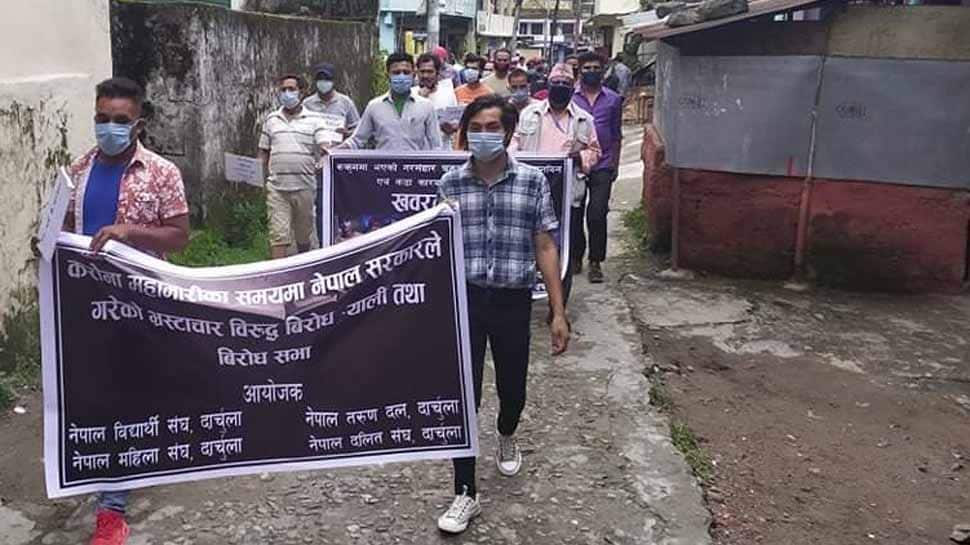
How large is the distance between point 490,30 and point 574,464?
45.2 m

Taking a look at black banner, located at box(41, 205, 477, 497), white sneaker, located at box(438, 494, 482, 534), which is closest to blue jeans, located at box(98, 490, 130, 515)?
black banner, located at box(41, 205, 477, 497)

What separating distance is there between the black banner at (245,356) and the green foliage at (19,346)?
6.74 ft

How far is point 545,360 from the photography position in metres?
5.82

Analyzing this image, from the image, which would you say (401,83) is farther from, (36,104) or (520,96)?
(36,104)

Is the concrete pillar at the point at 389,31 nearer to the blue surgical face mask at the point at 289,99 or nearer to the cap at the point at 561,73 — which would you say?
the blue surgical face mask at the point at 289,99

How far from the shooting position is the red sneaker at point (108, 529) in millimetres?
3473

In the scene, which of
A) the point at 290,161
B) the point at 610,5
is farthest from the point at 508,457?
the point at 610,5

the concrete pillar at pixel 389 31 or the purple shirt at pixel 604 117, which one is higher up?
the concrete pillar at pixel 389 31

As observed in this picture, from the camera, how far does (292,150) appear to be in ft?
22.8

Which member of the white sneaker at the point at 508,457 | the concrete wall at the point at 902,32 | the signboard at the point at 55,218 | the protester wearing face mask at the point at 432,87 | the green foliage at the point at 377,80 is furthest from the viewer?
the green foliage at the point at 377,80

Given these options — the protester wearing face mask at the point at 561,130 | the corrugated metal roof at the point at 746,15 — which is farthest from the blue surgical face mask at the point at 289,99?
the corrugated metal roof at the point at 746,15

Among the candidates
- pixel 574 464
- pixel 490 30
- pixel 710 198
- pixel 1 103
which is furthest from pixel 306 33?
pixel 490 30

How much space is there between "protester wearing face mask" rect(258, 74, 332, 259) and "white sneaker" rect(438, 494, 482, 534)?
370cm

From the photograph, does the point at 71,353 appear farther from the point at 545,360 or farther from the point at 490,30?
the point at 490,30
